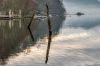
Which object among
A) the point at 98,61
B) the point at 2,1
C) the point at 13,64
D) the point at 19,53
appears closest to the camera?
the point at 13,64

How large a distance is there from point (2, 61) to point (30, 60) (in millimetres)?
2381

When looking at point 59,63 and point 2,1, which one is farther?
point 2,1

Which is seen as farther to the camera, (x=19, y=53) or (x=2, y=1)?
(x=2, y=1)

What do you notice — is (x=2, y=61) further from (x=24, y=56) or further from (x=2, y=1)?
(x=2, y=1)

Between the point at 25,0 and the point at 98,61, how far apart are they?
119317 mm

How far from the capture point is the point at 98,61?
2841 centimetres

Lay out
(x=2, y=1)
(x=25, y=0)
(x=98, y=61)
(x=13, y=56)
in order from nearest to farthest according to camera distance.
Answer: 1. (x=98, y=61)
2. (x=13, y=56)
3. (x=2, y=1)
4. (x=25, y=0)

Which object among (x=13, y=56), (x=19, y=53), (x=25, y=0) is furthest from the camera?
(x=25, y=0)

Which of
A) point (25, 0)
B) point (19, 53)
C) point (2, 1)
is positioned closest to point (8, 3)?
point (2, 1)

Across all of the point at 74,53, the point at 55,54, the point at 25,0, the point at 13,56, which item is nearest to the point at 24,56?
the point at 13,56

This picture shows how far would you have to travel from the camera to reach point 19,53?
3331 centimetres

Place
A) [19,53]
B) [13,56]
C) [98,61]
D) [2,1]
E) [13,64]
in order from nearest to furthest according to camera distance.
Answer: [13,64]
[98,61]
[13,56]
[19,53]
[2,1]

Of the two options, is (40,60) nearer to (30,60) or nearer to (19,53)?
(30,60)

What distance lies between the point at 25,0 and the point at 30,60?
4667 inches
